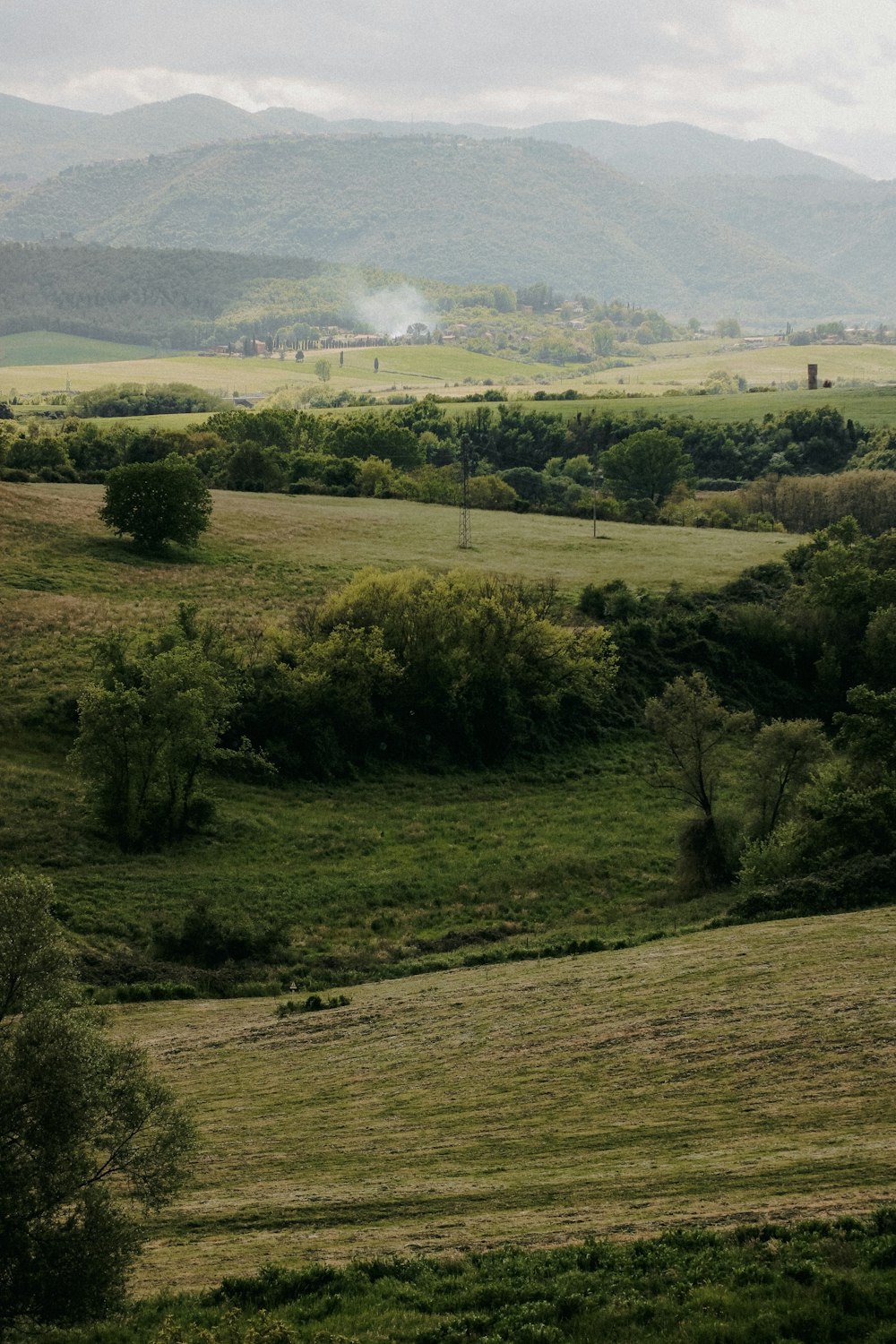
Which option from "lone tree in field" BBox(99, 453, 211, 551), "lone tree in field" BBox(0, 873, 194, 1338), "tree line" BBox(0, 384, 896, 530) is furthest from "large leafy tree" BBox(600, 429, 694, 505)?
"lone tree in field" BBox(0, 873, 194, 1338)

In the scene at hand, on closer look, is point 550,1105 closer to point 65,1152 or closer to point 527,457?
point 65,1152

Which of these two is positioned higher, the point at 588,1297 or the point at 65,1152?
the point at 65,1152

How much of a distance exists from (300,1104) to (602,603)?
5740cm

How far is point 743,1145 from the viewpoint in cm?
2131

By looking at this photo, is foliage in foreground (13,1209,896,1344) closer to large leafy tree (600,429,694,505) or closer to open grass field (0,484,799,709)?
open grass field (0,484,799,709)

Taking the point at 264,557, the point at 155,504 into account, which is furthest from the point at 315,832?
the point at 155,504

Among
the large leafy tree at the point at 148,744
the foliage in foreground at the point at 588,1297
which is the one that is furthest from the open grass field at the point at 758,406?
the foliage in foreground at the point at 588,1297

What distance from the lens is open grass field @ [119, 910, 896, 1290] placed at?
20062 millimetres

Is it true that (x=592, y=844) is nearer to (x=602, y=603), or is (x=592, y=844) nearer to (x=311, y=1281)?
(x=602, y=603)

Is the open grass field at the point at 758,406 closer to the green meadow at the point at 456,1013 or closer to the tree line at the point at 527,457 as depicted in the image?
the tree line at the point at 527,457

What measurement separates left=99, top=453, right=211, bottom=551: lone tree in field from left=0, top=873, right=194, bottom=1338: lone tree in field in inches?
2737

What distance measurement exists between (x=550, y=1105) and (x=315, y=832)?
99.1 ft

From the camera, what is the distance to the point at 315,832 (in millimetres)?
54719

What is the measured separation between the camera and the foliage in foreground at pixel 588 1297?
1639cm
